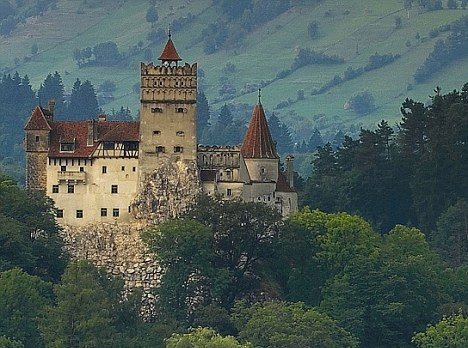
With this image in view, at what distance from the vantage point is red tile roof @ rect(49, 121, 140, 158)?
326 feet

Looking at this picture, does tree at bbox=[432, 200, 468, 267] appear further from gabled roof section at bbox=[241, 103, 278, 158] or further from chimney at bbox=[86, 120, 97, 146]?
chimney at bbox=[86, 120, 97, 146]

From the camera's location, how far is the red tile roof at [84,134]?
326 feet

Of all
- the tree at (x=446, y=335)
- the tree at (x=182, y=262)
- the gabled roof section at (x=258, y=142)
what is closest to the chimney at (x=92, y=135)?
→ the tree at (x=182, y=262)

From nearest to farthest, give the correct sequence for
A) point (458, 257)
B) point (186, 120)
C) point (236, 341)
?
point (236, 341) < point (186, 120) < point (458, 257)

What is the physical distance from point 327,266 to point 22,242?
1239 centimetres

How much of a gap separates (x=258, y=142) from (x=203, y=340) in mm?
15487

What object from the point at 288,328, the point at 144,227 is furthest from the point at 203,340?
the point at 144,227

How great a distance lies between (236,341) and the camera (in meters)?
92.0

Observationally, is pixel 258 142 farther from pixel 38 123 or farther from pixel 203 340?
pixel 203 340

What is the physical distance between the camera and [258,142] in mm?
104375

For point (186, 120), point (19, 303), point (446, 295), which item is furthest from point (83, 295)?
point (446, 295)

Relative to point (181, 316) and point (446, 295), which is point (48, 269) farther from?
point (446, 295)

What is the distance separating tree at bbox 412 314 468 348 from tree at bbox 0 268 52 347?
14.3 meters

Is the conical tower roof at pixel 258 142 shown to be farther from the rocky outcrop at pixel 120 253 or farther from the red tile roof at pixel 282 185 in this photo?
the rocky outcrop at pixel 120 253
